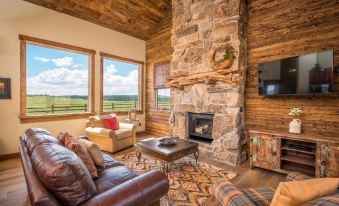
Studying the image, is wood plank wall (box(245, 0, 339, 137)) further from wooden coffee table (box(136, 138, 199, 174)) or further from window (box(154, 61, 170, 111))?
window (box(154, 61, 170, 111))

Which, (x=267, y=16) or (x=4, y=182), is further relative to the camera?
(x=267, y=16)

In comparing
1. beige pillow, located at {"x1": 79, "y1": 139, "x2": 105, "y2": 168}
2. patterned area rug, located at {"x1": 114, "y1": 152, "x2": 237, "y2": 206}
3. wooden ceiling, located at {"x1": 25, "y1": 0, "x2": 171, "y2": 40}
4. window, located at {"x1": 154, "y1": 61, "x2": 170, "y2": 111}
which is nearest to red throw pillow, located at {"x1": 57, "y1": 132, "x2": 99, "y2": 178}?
beige pillow, located at {"x1": 79, "y1": 139, "x2": 105, "y2": 168}

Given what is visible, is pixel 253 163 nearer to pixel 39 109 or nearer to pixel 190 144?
pixel 190 144

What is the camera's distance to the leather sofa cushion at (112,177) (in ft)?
5.55

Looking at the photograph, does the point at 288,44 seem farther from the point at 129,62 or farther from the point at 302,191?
the point at 129,62

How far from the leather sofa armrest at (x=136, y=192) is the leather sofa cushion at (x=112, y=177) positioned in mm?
419

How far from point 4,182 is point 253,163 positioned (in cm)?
401

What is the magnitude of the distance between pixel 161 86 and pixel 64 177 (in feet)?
15.6

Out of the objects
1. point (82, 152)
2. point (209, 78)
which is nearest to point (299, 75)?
point (209, 78)

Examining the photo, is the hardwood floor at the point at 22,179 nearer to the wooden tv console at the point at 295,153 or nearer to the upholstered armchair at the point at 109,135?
the wooden tv console at the point at 295,153

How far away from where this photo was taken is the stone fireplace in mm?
3545

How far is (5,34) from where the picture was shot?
3557 millimetres

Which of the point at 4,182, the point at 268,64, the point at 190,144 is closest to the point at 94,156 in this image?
the point at 190,144

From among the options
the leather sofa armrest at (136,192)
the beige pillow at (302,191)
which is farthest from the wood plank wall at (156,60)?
the beige pillow at (302,191)
